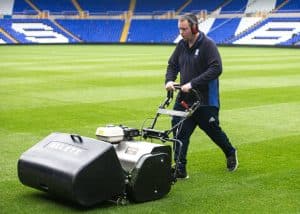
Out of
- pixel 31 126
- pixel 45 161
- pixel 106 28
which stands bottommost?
pixel 106 28

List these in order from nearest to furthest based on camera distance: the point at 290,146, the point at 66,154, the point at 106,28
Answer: the point at 66,154 → the point at 290,146 → the point at 106,28

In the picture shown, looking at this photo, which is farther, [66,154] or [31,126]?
[31,126]

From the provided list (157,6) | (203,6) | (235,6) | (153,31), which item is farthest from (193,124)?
(157,6)

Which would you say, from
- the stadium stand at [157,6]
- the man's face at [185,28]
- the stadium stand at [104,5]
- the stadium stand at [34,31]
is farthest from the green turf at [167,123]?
the stadium stand at [104,5]

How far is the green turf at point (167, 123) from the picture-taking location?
6.86 metres

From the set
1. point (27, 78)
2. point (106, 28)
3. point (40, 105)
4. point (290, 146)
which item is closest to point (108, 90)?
point (40, 105)

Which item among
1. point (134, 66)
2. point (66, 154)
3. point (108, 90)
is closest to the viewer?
point (66, 154)

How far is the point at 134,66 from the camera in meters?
27.0

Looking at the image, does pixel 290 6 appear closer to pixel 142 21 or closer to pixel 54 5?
pixel 142 21

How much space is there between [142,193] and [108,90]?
11036mm

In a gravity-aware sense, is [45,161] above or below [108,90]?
above

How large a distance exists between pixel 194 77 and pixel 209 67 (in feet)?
0.81

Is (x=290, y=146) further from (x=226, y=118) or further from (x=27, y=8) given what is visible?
(x=27, y=8)

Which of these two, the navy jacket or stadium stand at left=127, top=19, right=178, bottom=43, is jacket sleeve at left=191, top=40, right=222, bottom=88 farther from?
stadium stand at left=127, top=19, right=178, bottom=43
